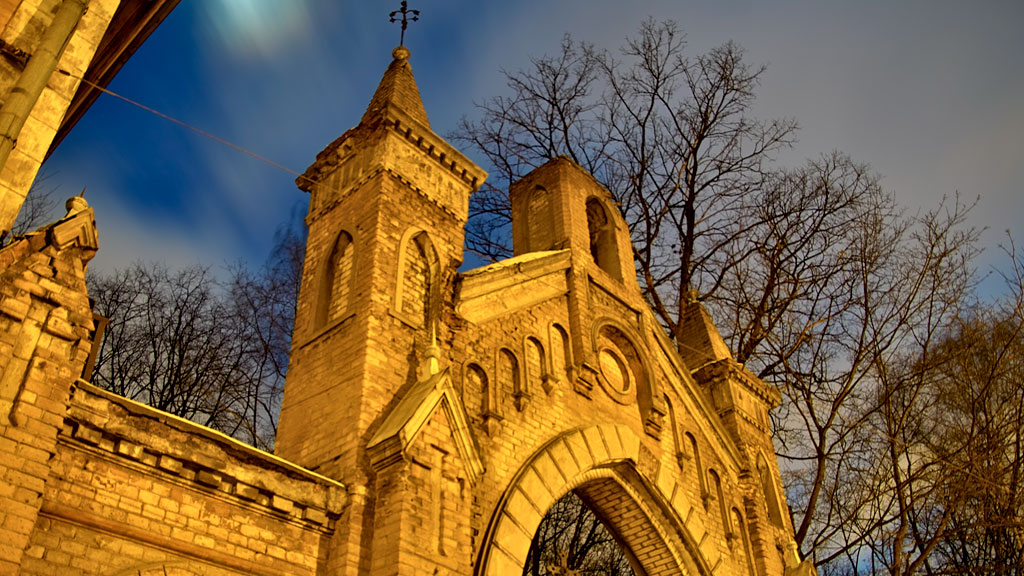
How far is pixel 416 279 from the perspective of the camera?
32.9ft

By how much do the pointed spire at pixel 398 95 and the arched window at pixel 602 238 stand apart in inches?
168

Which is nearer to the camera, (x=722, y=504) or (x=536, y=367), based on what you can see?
(x=536, y=367)

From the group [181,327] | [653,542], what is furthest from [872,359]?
[181,327]

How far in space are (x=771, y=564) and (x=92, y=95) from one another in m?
12.0

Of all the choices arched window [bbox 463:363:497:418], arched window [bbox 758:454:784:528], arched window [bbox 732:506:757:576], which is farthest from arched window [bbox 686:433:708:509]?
arched window [bbox 463:363:497:418]

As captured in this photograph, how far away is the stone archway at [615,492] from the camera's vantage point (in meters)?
9.70

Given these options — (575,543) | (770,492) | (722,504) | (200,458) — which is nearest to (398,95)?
(200,458)

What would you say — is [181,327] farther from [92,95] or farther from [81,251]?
[81,251]

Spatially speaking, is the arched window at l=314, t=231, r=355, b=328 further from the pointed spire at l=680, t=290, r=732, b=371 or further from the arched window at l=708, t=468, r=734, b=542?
the pointed spire at l=680, t=290, r=732, b=371

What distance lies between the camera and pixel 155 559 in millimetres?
6293

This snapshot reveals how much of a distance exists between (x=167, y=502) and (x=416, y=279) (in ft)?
13.9

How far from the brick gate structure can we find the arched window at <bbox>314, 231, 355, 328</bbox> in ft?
0.10

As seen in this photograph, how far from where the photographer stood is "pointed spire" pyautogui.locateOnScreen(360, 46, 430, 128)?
1092 cm

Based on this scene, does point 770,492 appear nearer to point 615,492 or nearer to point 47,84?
point 615,492
